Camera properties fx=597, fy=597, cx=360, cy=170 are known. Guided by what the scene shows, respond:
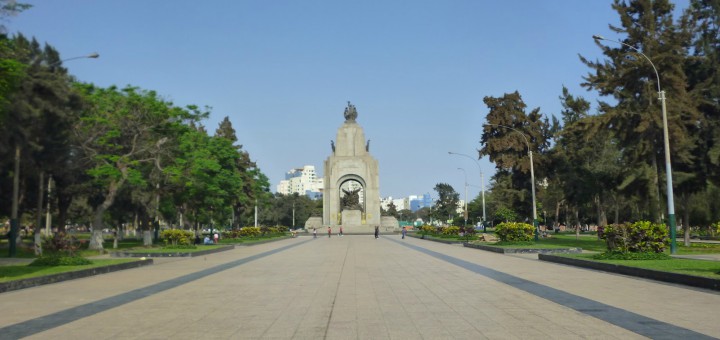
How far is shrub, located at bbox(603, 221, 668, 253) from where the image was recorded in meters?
20.3

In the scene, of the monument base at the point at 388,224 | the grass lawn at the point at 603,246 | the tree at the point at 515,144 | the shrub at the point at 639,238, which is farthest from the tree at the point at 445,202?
the shrub at the point at 639,238

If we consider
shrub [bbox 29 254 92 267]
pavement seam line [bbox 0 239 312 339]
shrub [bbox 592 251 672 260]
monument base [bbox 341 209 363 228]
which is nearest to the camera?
pavement seam line [bbox 0 239 312 339]

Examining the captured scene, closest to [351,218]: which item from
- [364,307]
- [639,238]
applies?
[639,238]

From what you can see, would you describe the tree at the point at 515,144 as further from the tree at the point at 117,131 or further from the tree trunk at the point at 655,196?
the tree at the point at 117,131

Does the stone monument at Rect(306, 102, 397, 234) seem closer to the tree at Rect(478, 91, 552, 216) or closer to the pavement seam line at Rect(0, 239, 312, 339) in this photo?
the tree at Rect(478, 91, 552, 216)

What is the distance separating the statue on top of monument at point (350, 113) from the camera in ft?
295

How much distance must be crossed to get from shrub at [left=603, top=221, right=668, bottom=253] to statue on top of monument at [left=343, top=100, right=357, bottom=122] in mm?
70621

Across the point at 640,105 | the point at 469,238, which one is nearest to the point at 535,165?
the point at 469,238

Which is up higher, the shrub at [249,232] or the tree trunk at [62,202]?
the tree trunk at [62,202]

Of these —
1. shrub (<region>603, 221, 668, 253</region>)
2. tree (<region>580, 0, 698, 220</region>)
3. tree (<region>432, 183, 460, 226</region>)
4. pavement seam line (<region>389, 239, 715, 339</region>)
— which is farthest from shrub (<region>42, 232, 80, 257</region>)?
tree (<region>432, 183, 460, 226</region>)

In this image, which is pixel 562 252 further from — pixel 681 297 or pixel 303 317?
pixel 303 317

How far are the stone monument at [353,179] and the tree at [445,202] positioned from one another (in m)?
60.5

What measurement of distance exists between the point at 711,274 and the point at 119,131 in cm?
2952

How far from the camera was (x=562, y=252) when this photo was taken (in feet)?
89.8
